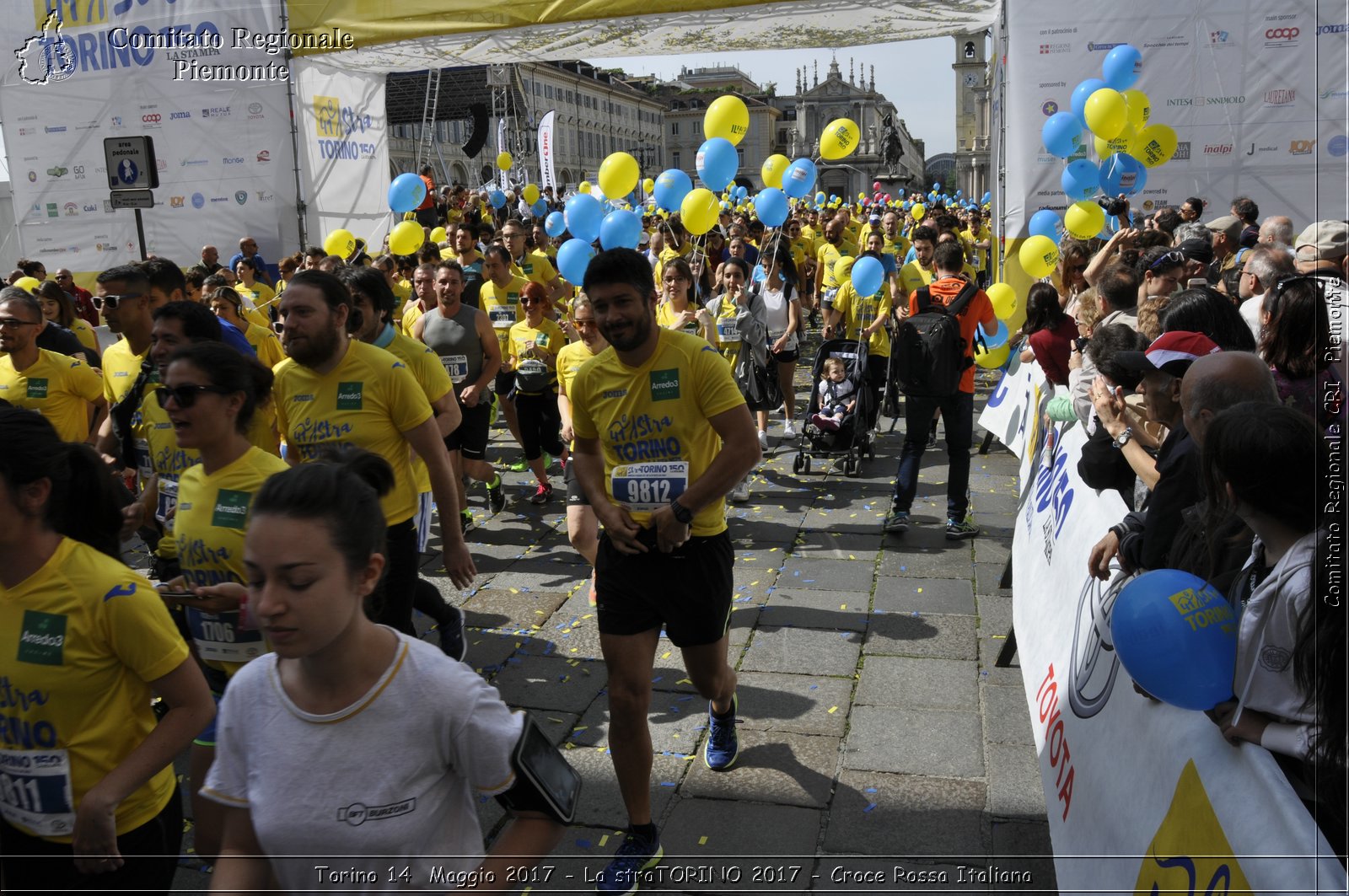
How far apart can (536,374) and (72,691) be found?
508 cm

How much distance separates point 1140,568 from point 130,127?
1323cm

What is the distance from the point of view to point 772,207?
9430 mm

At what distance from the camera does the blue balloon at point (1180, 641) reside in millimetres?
1923

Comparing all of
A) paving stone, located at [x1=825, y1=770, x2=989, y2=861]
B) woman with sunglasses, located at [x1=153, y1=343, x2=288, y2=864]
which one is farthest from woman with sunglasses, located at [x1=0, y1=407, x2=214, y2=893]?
paving stone, located at [x1=825, y1=770, x2=989, y2=861]

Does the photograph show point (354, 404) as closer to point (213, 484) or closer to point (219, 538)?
point (213, 484)

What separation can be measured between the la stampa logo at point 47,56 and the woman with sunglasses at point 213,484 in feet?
39.7

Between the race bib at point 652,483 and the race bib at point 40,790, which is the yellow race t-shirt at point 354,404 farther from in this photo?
the race bib at point 40,790

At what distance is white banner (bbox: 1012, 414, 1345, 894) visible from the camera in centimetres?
179

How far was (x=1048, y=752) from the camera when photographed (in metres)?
3.22

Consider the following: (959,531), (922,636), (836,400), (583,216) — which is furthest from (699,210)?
(922,636)

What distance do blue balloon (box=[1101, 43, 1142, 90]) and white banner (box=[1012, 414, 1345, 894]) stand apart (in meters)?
5.44

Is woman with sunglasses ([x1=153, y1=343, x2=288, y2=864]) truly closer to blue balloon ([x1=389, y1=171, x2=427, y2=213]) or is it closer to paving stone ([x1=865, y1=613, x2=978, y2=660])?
paving stone ([x1=865, y1=613, x2=978, y2=660])

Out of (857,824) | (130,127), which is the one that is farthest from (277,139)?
(857,824)

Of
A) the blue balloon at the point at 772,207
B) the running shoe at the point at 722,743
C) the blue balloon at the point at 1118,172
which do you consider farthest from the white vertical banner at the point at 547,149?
the running shoe at the point at 722,743
